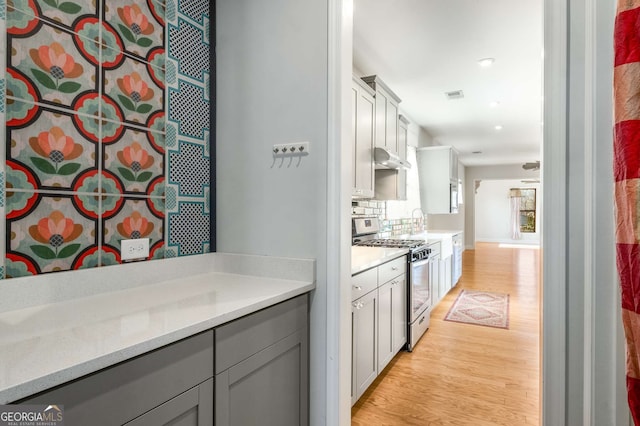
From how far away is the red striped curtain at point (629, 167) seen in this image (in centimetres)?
69

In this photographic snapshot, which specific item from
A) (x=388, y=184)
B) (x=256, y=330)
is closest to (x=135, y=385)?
(x=256, y=330)

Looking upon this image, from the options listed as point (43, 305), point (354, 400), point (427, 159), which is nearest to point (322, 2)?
point (43, 305)

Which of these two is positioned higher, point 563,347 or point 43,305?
point 43,305

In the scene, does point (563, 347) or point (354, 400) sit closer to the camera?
point (563, 347)

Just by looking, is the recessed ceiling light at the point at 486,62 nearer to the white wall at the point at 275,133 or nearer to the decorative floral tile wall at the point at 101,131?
the white wall at the point at 275,133

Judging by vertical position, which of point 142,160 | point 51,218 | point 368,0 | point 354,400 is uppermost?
point 368,0

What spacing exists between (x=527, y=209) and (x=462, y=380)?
12770 mm

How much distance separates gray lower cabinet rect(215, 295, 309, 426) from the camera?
1081mm

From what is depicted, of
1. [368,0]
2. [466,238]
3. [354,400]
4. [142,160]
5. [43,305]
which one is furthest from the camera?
[466,238]

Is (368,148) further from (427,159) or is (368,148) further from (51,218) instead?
(427,159)

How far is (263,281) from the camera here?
1.55 metres

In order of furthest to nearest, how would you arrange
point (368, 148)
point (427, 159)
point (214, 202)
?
1. point (427, 159)
2. point (368, 148)
3. point (214, 202)

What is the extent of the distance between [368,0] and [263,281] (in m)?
1.92

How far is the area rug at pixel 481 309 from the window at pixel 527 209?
31.8 ft
